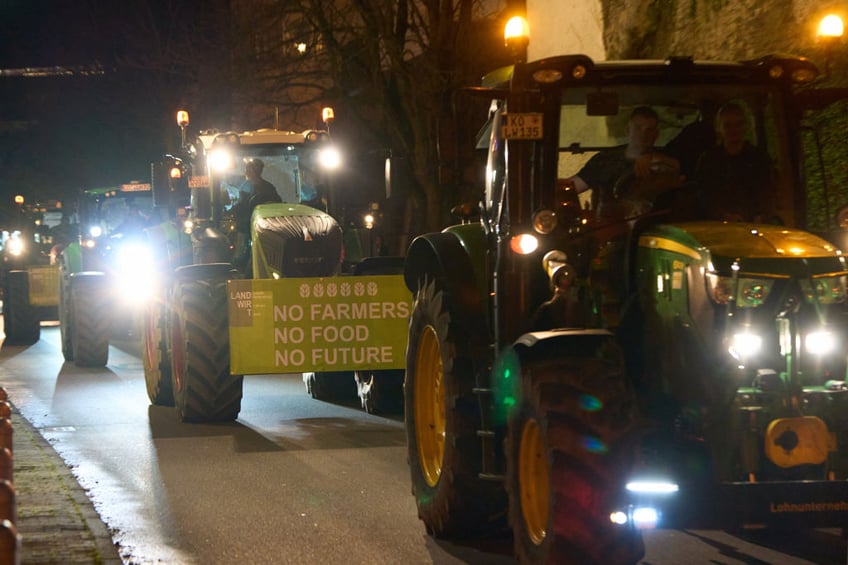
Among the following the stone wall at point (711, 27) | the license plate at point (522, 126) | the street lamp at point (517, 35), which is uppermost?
the stone wall at point (711, 27)

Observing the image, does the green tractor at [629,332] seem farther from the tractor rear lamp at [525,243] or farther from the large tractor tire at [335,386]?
the large tractor tire at [335,386]

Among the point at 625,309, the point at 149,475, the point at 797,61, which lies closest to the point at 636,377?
the point at 625,309

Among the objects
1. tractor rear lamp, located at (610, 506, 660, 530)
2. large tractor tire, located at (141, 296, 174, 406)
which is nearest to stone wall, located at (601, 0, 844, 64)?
large tractor tire, located at (141, 296, 174, 406)

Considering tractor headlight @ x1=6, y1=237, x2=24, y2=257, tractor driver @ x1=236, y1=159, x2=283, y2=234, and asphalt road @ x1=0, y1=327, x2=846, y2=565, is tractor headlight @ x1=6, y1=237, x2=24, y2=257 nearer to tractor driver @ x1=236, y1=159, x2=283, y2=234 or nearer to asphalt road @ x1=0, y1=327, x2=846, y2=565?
asphalt road @ x1=0, y1=327, x2=846, y2=565

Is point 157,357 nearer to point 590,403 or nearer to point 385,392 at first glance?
point 385,392

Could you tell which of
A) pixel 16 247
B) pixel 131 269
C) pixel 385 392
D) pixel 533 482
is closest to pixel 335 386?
pixel 385 392

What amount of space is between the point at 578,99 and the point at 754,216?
112 cm

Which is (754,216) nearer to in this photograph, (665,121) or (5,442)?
(665,121)

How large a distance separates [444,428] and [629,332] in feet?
5.70

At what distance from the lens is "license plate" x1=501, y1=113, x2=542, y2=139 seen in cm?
689

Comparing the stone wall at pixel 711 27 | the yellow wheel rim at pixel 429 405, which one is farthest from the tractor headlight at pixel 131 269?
the yellow wheel rim at pixel 429 405

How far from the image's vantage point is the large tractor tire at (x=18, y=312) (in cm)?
2458

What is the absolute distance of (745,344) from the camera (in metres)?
6.10

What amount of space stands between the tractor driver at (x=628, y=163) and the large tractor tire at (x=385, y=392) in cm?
644
